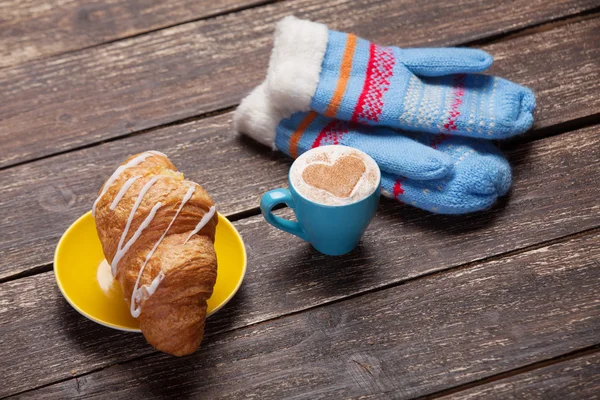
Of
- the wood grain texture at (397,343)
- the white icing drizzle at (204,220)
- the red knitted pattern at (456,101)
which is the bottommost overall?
the wood grain texture at (397,343)

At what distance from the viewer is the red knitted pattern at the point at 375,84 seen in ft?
3.50

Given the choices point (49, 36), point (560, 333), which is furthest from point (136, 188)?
point (49, 36)

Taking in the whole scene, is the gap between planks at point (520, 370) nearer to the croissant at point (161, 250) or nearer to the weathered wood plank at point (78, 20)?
the croissant at point (161, 250)

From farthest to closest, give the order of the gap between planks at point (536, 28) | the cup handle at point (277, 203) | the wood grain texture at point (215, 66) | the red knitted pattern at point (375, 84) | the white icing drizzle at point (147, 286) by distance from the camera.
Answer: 1. the gap between planks at point (536, 28)
2. the wood grain texture at point (215, 66)
3. the red knitted pattern at point (375, 84)
4. the cup handle at point (277, 203)
5. the white icing drizzle at point (147, 286)

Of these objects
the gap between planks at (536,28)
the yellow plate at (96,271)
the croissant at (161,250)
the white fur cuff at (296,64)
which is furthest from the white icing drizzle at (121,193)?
the gap between planks at (536,28)

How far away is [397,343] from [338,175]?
21 centimetres

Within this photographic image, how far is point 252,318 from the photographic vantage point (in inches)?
37.1

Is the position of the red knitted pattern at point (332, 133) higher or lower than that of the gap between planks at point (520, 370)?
higher

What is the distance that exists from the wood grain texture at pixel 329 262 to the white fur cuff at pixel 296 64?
0.13m

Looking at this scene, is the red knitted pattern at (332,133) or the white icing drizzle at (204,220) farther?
the red knitted pattern at (332,133)

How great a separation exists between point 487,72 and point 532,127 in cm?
15

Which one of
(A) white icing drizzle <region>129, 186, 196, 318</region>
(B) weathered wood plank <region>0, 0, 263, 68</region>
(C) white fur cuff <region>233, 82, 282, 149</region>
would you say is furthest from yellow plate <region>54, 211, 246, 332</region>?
(B) weathered wood plank <region>0, 0, 263, 68</region>

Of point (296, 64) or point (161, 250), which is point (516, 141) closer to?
point (296, 64)

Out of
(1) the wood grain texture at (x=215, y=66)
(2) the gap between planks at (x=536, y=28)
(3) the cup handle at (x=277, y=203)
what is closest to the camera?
(3) the cup handle at (x=277, y=203)
